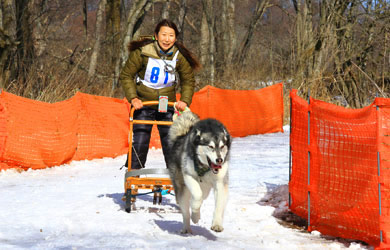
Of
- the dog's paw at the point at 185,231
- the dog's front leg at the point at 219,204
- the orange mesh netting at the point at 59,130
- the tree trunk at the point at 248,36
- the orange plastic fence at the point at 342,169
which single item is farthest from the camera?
the tree trunk at the point at 248,36

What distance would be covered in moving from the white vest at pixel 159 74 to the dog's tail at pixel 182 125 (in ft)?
2.38

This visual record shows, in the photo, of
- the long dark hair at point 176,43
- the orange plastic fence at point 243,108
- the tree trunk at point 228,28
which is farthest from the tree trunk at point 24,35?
the tree trunk at point 228,28

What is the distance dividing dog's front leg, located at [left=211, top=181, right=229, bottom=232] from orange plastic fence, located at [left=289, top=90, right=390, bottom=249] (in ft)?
4.18

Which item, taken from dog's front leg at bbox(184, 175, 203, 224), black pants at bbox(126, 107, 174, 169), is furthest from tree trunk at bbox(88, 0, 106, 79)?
dog's front leg at bbox(184, 175, 203, 224)

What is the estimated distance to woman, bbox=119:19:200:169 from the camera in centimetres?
556

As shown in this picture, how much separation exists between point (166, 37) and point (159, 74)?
16.4 inches

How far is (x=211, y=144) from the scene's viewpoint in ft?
14.1

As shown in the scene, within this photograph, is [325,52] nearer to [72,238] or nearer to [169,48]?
[169,48]

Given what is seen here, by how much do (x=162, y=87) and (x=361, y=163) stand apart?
7.50 feet

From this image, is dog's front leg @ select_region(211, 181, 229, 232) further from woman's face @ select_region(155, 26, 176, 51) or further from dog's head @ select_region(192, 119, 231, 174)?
woman's face @ select_region(155, 26, 176, 51)

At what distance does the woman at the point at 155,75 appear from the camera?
556 cm

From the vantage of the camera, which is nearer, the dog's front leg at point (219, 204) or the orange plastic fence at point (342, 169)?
the dog's front leg at point (219, 204)

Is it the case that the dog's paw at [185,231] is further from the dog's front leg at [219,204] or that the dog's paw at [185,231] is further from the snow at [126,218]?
the dog's front leg at [219,204]

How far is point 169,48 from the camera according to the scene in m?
5.61
